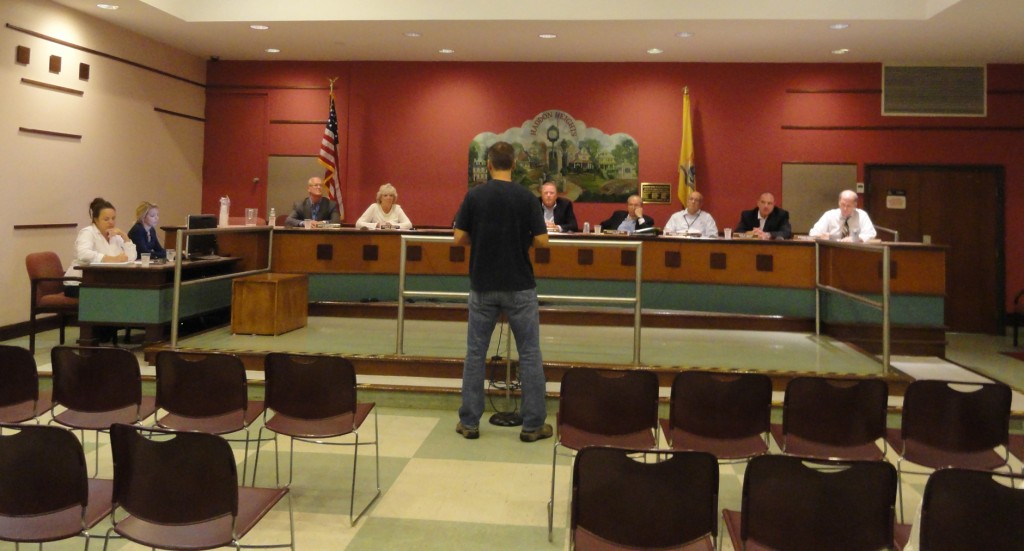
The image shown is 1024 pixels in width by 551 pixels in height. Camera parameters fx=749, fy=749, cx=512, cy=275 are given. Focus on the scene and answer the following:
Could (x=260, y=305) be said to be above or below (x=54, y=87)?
below

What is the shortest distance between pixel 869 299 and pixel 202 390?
4429mm

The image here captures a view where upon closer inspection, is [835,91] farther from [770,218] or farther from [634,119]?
[634,119]

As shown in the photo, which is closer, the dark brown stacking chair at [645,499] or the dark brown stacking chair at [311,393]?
the dark brown stacking chair at [645,499]

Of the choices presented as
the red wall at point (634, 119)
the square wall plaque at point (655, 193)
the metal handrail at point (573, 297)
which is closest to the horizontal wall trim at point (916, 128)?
the red wall at point (634, 119)

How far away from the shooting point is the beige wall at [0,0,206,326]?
6.91 m

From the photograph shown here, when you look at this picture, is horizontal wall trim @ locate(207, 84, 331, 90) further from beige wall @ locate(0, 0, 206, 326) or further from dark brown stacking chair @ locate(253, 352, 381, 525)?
dark brown stacking chair @ locate(253, 352, 381, 525)

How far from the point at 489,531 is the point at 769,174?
7.45 meters

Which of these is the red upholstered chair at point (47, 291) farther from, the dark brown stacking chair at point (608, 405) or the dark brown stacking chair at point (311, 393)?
the dark brown stacking chair at point (608, 405)

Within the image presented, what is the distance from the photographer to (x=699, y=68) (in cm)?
934

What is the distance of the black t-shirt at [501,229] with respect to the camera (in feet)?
13.4

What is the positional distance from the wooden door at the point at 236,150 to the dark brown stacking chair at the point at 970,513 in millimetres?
9143

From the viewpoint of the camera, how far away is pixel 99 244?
6336mm

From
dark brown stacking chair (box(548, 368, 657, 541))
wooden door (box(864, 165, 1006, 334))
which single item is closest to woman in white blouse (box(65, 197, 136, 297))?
dark brown stacking chair (box(548, 368, 657, 541))

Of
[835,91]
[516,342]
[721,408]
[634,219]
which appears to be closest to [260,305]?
[516,342]
